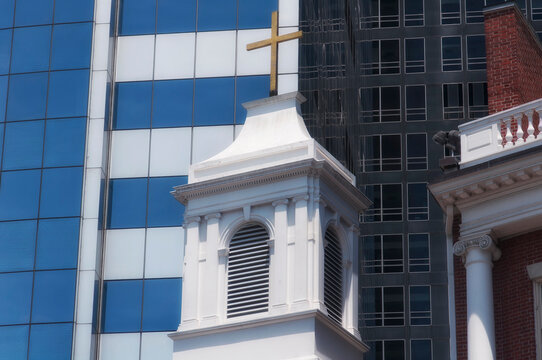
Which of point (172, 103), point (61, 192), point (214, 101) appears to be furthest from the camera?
point (172, 103)

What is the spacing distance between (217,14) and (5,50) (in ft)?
24.3

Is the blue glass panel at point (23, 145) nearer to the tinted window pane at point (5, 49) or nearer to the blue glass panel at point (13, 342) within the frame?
the tinted window pane at point (5, 49)

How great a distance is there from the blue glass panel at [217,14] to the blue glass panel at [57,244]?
8.18 meters

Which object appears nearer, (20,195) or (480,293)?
(480,293)

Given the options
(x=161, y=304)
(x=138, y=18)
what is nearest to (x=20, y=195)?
(x=161, y=304)

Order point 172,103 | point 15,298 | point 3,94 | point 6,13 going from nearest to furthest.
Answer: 1. point 15,298
2. point 172,103
3. point 3,94
4. point 6,13

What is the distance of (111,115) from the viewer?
54.3m

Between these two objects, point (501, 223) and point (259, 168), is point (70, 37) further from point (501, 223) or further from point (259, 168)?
point (501, 223)

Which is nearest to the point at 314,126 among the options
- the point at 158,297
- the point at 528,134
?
the point at 158,297

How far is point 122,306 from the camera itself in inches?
2020

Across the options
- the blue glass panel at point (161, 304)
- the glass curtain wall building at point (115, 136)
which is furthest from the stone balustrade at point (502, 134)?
the glass curtain wall building at point (115, 136)

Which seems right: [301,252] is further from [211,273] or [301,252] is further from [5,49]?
[5,49]

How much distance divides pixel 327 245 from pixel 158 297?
14.9m

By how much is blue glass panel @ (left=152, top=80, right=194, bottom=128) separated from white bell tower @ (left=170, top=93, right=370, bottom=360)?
1518cm
